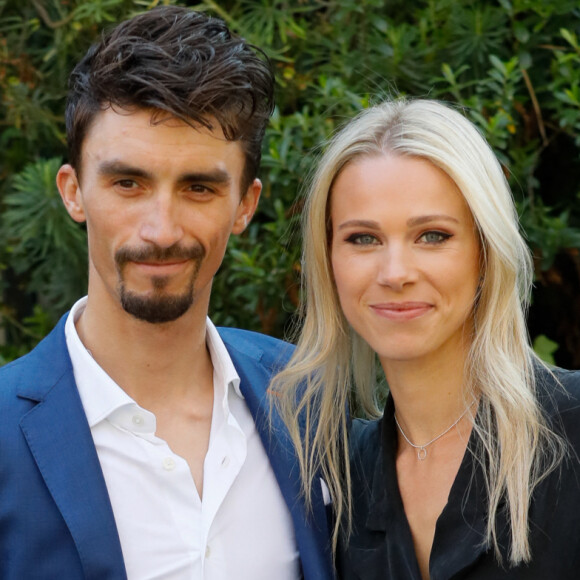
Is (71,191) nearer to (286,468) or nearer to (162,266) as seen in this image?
(162,266)

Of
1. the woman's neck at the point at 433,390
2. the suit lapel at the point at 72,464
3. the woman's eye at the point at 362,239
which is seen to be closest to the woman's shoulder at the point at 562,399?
the woman's neck at the point at 433,390

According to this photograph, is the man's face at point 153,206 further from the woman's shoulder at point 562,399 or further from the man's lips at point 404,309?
the woman's shoulder at point 562,399

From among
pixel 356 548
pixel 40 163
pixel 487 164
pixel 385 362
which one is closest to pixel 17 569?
pixel 356 548

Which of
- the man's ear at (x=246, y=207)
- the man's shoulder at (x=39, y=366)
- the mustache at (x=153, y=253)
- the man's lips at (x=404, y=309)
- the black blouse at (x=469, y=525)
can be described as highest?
the man's ear at (x=246, y=207)

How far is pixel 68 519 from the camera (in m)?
2.41

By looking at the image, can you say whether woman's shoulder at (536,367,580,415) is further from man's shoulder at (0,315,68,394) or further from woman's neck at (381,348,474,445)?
man's shoulder at (0,315,68,394)

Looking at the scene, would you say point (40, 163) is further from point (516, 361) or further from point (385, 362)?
point (516, 361)

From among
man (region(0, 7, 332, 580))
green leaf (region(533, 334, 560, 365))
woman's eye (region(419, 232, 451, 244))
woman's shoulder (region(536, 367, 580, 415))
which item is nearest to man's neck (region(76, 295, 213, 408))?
man (region(0, 7, 332, 580))

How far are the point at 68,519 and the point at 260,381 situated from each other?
824 millimetres

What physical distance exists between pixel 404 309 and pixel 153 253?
650mm

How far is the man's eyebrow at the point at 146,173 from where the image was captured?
2.65m

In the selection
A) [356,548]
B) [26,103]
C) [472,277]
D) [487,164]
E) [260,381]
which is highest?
[26,103]

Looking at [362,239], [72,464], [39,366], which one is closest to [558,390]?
[362,239]

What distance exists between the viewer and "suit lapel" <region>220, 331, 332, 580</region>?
8.98 ft
